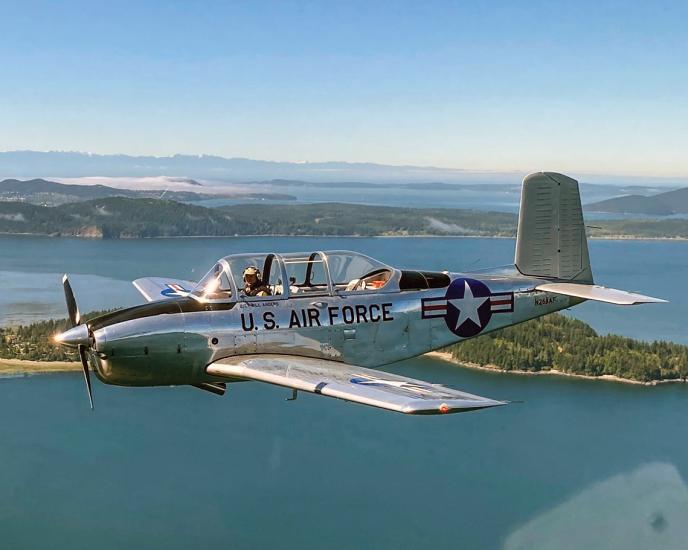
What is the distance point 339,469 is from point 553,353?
40447 mm

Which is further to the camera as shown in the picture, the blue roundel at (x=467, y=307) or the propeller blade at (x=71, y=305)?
the blue roundel at (x=467, y=307)

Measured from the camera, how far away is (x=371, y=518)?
45.2 metres

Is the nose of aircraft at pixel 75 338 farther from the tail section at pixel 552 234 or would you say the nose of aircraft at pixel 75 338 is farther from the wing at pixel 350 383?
the tail section at pixel 552 234

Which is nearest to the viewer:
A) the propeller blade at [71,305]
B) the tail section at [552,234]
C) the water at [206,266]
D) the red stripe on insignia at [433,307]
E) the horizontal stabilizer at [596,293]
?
the propeller blade at [71,305]

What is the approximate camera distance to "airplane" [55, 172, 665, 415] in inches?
429

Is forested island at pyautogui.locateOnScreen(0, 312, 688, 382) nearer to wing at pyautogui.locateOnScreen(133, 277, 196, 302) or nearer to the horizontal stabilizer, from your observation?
wing at pyautogui.locateOnScreen(133, 277, 196, 302)

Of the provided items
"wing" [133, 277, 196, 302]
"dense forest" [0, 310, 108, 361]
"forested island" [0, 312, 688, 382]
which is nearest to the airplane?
"wing" [133, 277, 196, 302]

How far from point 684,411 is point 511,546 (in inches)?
1336

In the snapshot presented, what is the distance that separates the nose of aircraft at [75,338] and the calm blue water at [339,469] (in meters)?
34.2

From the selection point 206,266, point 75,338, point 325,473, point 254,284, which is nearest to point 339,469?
point 325,473

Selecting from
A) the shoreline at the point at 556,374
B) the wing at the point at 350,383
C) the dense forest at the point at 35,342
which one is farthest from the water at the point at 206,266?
the wing at the point at 350,383

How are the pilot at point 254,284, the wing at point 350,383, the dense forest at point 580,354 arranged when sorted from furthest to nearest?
1. the dense forest at point 580,354
2. the pilot at point 254,284
3. the wing at point 350,383

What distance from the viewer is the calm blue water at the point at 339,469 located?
4384cm

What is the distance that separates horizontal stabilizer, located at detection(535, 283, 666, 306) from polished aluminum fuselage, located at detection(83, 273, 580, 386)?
9.56 feet
